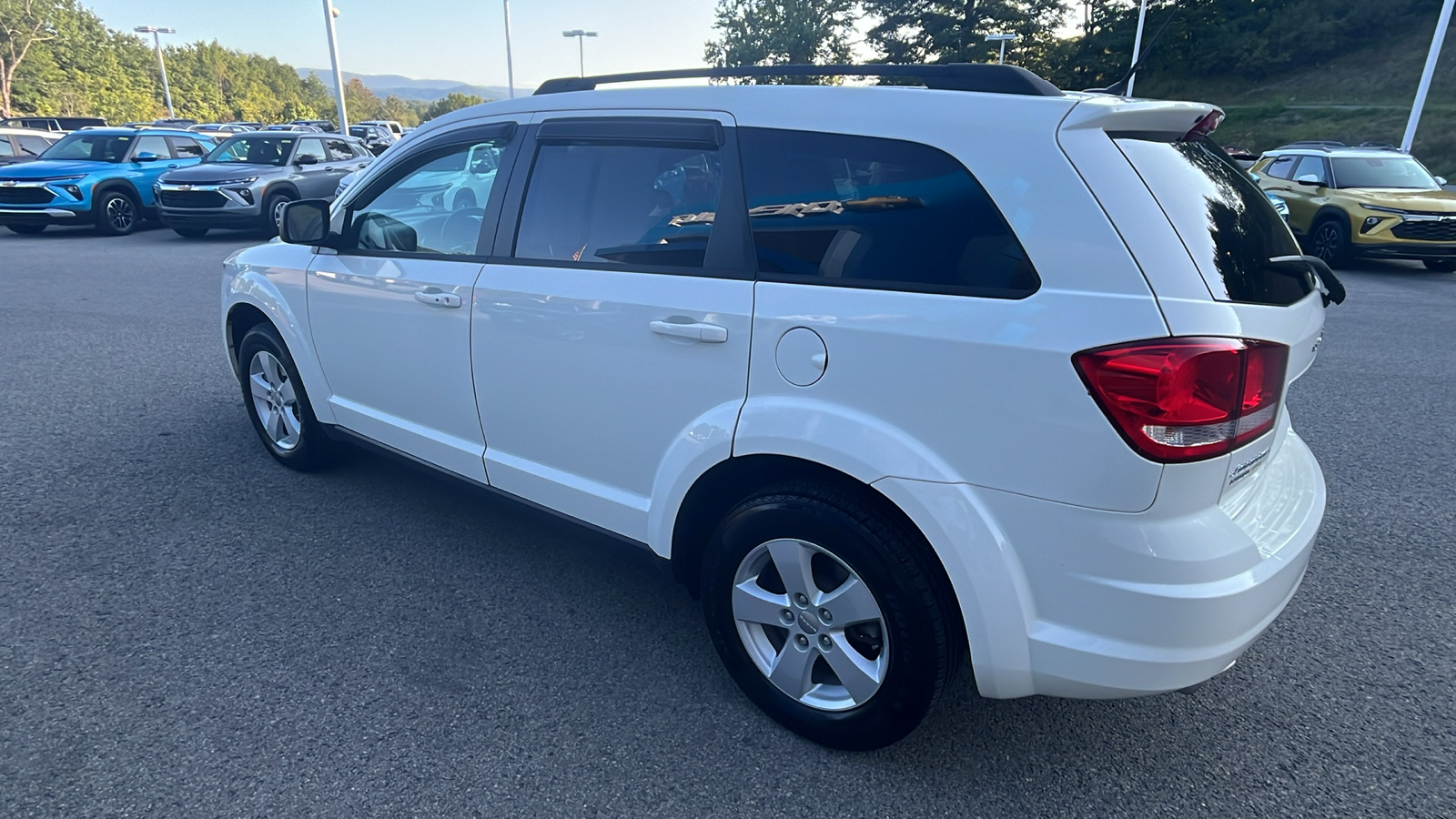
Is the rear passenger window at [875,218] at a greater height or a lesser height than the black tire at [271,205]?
greater

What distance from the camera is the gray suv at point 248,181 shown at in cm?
1315

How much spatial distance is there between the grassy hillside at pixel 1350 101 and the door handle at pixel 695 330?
36973 mm

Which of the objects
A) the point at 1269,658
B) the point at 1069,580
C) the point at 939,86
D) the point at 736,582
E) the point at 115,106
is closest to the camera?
the point at 1069,580

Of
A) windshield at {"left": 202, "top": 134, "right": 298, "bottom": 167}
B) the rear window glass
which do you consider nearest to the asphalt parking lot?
the rear window glass

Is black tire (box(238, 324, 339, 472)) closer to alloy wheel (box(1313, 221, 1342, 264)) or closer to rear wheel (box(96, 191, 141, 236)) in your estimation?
rear wheel (box(96, 191, 141, 236))

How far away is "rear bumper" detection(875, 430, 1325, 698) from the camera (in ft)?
5.97

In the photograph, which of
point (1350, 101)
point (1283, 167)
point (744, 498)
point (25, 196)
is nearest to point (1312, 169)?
point (1283, 167)

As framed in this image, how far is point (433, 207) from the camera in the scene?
133 inches

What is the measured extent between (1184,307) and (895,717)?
4.04 feet

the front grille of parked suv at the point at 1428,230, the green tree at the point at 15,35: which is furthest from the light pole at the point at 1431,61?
the green tree at the point at 15,35

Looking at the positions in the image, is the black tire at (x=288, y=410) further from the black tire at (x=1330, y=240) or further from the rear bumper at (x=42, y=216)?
the black tire at (x=1330, y=240)

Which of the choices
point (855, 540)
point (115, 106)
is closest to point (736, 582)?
point (855, 540)

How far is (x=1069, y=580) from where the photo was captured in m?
1.89

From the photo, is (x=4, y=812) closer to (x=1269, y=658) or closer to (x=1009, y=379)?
(x=1009, y=379)
